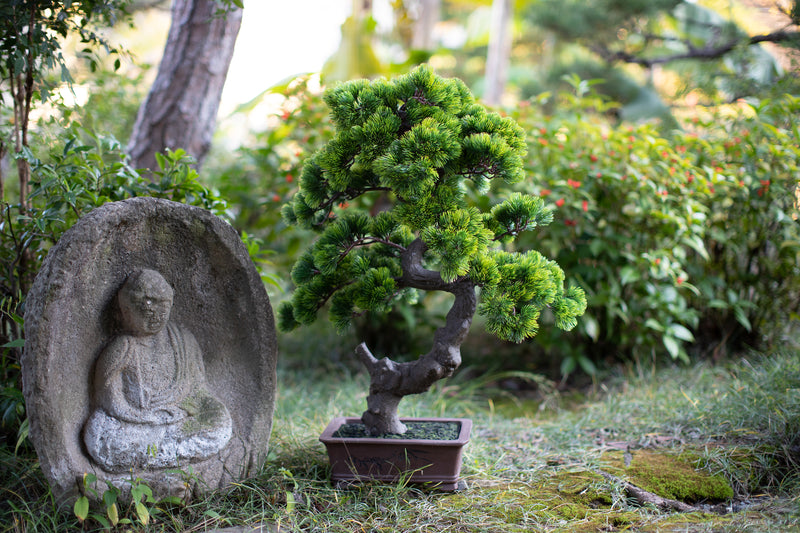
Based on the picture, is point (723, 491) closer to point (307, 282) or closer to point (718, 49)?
point (307, 282)

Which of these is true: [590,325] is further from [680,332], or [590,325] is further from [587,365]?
[680,332]

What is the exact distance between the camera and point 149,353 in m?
2.05

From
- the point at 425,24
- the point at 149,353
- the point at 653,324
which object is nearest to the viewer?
the point at 149,353

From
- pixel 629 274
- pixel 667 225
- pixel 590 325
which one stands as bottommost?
pixel 590 325

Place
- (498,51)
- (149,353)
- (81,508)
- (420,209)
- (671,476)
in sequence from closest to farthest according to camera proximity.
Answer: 1. (81,508)
2. (420,209)
3. (149,353)
4. (671,476)
5. (498,51)

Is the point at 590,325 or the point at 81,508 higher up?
the point at 590,325

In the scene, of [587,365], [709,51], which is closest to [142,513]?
[587,365]

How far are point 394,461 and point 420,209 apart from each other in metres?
0.98

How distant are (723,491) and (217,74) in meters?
3.05

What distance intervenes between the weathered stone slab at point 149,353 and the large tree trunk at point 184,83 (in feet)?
3.53

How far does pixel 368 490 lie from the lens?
215 cm

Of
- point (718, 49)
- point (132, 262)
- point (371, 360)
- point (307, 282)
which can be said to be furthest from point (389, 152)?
point (718, 49)

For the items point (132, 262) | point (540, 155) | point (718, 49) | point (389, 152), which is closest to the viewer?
point (389, 152)

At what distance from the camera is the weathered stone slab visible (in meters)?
1.77
